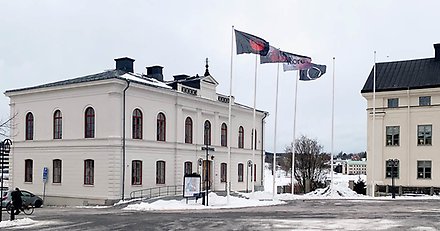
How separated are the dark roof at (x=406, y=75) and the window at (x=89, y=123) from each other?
27143 millimetres

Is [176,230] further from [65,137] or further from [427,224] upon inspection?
[65,137]

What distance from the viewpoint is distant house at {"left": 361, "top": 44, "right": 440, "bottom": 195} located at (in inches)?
2045

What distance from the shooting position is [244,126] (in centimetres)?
5434

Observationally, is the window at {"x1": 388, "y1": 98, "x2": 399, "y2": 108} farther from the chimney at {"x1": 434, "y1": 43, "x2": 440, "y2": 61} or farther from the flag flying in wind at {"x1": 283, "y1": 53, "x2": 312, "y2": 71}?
the flag flying in wind at {"x1": 283, "y1": 53, "x2": 312, "y2": 71}

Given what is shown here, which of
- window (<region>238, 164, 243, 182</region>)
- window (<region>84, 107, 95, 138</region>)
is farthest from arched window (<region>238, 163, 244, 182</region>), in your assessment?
window (<region>84, 107, 95, 138</region>)

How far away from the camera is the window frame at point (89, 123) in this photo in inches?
1586

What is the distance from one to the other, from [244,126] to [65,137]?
18506 mm

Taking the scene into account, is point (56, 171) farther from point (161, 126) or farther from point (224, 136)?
point (224, 136)

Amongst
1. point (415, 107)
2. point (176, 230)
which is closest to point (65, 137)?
point (176, 230)

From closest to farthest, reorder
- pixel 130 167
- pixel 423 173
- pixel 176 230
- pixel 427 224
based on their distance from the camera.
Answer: pixel 176 230
pixel 427 224
pixel 130 167
pixel 423 173

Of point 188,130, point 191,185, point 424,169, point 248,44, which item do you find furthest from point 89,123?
point 424,169

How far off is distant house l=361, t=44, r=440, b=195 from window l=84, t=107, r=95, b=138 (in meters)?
25.6

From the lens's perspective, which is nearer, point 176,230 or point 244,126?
point 176,230

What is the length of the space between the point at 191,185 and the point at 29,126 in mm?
15857
